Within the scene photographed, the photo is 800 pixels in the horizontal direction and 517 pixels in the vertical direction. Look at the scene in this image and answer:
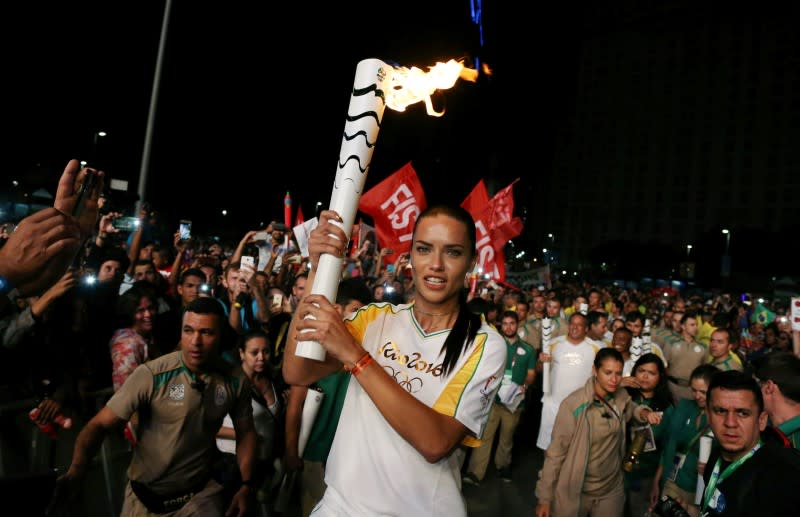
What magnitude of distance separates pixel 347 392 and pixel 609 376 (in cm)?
369

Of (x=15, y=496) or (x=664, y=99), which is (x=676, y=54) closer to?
(x=664, y=99)

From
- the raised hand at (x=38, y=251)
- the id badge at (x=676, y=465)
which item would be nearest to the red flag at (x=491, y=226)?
the id badge at (x=676, y=465)

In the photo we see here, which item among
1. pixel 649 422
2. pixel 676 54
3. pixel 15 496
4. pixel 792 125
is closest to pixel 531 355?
pixel 649 422

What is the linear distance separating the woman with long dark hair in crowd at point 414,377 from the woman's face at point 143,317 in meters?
3.82

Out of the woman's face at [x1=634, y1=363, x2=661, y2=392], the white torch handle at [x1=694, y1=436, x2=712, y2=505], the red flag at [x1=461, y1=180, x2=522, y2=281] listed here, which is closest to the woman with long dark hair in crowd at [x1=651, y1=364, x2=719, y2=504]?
the white torch handle at [x1=694, y1=436, x2=712, y2=505]

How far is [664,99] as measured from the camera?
95688mm

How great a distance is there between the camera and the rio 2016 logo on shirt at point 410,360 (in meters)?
2.17

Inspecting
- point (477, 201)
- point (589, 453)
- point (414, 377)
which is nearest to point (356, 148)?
point (414, 377)

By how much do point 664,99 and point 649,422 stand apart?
105 metres

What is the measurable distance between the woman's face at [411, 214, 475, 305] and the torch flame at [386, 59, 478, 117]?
1.82ft

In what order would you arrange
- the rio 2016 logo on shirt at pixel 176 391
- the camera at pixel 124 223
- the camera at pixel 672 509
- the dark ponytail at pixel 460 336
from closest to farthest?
the dark ponytail at pixel 460 336
the camera at pixel 672 509
the rio 2016 logo on shirt at pixel 176 391
the camera at pixel 124 223

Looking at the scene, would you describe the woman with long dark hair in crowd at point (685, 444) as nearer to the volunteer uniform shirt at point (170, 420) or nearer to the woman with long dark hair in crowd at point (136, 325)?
the volunteer uniform shirt at point (170, 420)

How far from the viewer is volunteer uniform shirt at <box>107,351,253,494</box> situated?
3.62 metres

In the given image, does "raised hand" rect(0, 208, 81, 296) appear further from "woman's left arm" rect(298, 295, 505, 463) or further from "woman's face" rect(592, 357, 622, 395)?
→ "woman's face" rect(592, 357, 622, 395)
